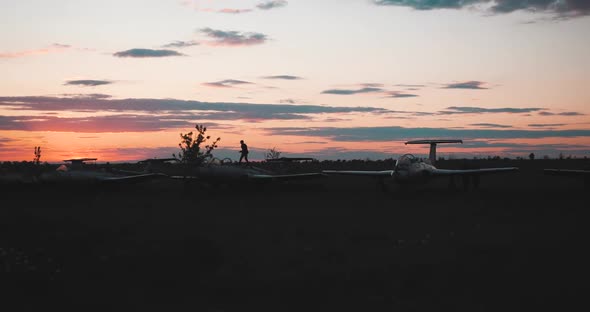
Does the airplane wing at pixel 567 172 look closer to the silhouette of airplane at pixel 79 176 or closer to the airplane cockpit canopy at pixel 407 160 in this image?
the airplane cockpit canopy at pixel 407 160

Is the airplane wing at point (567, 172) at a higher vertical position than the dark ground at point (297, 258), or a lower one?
higher

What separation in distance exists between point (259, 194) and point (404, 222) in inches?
586

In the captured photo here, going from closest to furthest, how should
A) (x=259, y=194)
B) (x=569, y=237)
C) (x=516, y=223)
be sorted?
(x=569, y=237) → (x=516, y=223) → (x=259, y=194)

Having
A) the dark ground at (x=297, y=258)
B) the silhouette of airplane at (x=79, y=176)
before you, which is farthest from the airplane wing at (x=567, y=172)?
the silhouette of airplane at (x=79, y=176)

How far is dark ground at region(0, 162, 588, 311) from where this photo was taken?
1046 cm

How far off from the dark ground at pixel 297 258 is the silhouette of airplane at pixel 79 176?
25.0 feet

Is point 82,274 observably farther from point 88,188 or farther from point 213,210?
point 88,188

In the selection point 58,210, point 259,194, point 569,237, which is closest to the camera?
point 569,237

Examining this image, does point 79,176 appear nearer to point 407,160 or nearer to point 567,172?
point 407,160

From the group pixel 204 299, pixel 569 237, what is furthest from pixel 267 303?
pixel 569 237

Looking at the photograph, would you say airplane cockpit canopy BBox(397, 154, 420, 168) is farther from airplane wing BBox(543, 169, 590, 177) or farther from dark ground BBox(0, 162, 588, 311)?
dark ground BBox(0, 162, 588, 311)

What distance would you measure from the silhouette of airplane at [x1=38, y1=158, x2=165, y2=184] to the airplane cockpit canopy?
45.4 ft

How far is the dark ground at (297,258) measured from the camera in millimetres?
10461

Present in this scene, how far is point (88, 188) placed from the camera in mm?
33812
